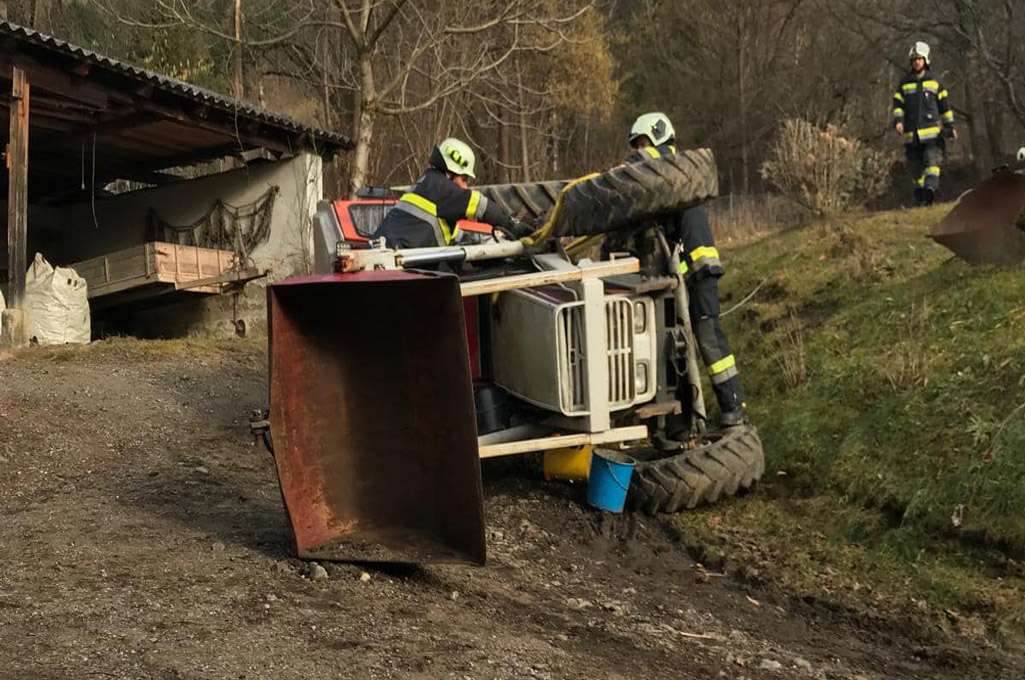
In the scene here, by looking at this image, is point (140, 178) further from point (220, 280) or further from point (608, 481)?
point (608, 481)

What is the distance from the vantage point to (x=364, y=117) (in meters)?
14.6

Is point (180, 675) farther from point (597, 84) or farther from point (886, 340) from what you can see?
point (597, 84)

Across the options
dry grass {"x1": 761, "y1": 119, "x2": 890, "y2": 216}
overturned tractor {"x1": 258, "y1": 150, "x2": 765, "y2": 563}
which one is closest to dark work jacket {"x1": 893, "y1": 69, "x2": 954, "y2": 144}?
dry grass {"x1": 761, "y1": 119, "x2": 890, "y2": 216}

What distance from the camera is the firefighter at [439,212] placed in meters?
5.52

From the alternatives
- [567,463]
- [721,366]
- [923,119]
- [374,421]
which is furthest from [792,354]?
[923,119]

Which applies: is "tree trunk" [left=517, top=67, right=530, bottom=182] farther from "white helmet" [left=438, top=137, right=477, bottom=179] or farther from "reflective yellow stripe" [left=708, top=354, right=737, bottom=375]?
"reflective yellow stripe" [left=708, top=354, right=737, bottom=375]

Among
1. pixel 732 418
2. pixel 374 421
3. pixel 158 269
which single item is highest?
pixel 158 269

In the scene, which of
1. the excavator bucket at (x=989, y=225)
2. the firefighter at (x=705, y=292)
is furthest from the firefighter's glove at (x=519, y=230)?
the excavator bucket at (x=989, y=225)

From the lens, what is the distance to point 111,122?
1216 cm

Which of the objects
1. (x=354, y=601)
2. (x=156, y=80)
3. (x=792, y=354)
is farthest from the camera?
(x=156, y=80)

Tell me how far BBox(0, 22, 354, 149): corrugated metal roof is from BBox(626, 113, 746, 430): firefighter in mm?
7002

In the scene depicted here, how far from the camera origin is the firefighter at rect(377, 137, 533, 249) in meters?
5.52

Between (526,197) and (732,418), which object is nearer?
(732,418)

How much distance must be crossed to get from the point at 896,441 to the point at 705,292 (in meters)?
1.40
